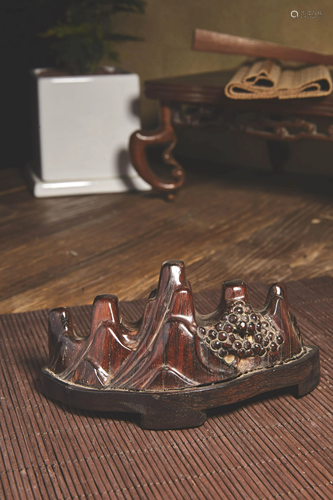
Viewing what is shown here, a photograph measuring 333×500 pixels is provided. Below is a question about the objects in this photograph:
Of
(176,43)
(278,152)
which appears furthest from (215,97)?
(176,43)

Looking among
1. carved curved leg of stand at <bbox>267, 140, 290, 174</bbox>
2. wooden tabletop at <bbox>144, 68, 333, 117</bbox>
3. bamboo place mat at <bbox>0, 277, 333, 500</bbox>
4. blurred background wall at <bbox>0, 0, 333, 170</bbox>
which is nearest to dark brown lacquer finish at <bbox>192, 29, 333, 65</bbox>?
wooden tabletop at <bbox>144, 68, 333, 117</bbox>

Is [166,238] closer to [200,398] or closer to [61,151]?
[61,151]

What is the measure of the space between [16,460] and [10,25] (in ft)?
6.74

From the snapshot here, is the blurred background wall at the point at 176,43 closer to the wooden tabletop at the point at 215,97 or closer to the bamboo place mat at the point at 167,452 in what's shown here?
the wooden tabletop at the point at 215,97

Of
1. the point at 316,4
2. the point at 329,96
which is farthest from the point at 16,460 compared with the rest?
the point at 316,4

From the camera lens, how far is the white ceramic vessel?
6.45 feet

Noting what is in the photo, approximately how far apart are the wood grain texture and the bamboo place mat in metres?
0.47

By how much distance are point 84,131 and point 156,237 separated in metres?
0.58

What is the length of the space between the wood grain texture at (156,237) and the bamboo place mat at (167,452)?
18.3 inches

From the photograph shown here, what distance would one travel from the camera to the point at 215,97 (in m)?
1.72

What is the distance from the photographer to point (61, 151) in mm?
2010

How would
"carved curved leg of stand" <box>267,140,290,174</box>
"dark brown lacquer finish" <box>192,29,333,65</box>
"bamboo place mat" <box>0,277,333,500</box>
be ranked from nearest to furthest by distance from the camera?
1. "bamboo place mat" <box>0,277,333,500</box>
2. "dark brown lacquer finish" <box>192,29,333,65</box>
3. "carved curved leg of stand" <box>267,140,290,174</box>

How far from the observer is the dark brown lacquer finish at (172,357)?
747 mm

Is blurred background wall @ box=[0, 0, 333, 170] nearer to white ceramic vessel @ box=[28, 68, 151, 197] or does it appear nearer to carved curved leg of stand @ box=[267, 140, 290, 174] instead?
carved curved leg of stand @ box=[267, 140, 290, 174]
